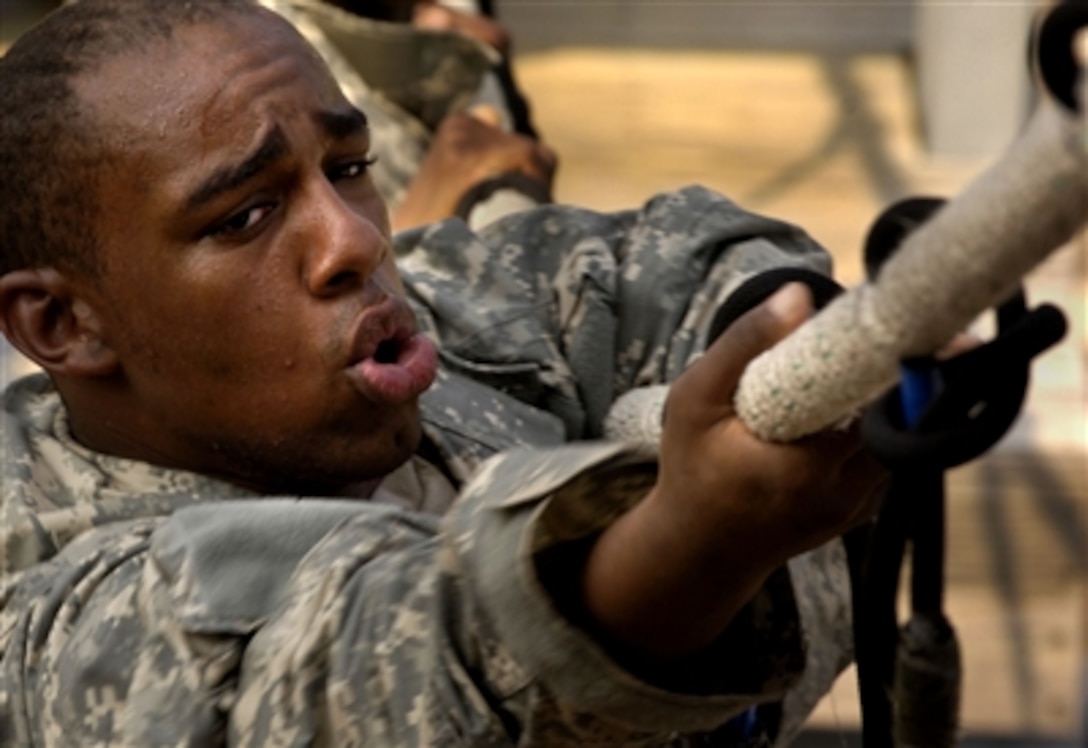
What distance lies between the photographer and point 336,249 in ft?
3.95

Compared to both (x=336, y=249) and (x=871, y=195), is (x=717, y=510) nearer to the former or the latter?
(x=336, y=249)

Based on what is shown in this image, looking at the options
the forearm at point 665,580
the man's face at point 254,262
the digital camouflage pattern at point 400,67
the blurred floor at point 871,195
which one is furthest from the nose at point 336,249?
the digital camouflage pattern at point 400,67

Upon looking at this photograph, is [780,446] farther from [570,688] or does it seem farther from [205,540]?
[205,540]

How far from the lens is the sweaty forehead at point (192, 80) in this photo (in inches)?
48.2

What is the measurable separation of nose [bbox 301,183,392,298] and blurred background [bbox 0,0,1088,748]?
→ 994mm

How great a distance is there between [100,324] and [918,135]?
2.45 meters

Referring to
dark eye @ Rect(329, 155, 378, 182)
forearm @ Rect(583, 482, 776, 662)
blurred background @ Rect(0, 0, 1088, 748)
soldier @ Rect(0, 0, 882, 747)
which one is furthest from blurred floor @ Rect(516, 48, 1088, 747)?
forearm @ Rect(583, 482, 776, 662)

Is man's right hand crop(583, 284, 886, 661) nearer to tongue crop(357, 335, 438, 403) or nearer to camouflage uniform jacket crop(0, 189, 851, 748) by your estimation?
camouflage uniform jacket crop(0, 189, 851, 748)

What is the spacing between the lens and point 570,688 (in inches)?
37.8

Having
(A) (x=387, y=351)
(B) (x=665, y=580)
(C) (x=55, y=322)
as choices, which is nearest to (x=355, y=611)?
(B) (x=665, y=580)

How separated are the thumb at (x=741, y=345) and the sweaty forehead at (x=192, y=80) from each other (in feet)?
1.34

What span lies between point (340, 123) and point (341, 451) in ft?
0.55

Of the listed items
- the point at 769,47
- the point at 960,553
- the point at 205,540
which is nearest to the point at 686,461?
the point at 205,540

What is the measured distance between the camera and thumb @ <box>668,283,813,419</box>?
88 centimetres
